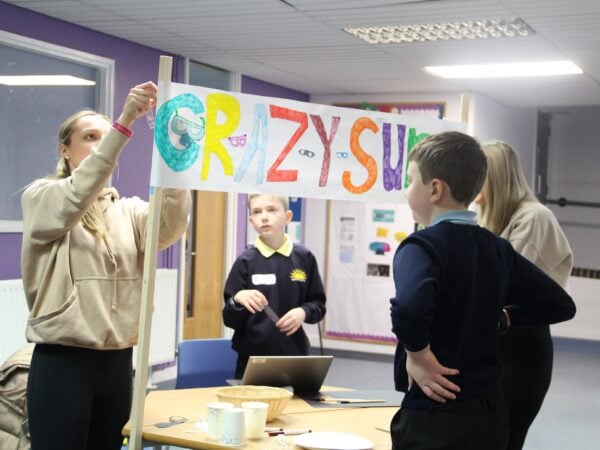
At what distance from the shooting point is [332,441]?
210 centimetres

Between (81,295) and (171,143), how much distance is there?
472 mm

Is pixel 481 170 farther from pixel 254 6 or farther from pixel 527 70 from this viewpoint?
pixel 527 70

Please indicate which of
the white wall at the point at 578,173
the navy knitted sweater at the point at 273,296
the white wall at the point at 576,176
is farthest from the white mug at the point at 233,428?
the white wall at the point at 578,173

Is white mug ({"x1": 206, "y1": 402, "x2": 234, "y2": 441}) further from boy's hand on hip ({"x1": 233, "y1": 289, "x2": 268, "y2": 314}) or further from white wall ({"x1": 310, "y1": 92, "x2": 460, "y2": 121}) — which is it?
white wall ({"x1": 310, "y1": 92, "x2": 460, "y2": 121})

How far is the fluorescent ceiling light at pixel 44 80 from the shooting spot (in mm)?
4555

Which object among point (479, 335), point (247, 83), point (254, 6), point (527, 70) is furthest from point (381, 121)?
point (247, 83)

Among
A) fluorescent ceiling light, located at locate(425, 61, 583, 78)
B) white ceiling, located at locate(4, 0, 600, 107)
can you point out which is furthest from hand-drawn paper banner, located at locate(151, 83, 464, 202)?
fluorescent ceiling light, located at locate(425, 61, 583, 78)

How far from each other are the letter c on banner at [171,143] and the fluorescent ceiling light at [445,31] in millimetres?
2852

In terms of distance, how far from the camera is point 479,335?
1.74 metres

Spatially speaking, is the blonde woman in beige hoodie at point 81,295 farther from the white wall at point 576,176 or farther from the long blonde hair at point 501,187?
the white wall at point 576,176

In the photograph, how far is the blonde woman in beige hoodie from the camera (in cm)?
206

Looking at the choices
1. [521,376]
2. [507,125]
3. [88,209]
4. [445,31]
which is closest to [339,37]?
[445,31]

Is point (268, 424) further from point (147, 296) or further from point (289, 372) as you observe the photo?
point (147, 296)

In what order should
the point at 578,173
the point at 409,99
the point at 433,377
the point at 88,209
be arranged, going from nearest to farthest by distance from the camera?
1. the point at 433,377
2. the point at 88,209
3. the point at 409,99
4. the point at 578,173
